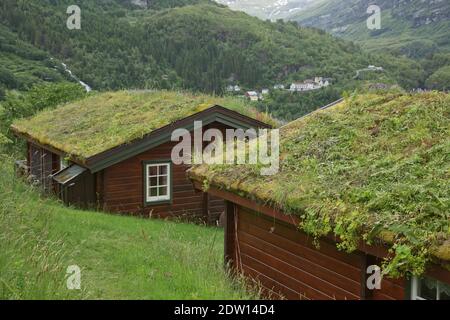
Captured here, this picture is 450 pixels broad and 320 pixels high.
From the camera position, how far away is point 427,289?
19.3 feet

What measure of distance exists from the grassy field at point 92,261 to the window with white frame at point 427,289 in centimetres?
195

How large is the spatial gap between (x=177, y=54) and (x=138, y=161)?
92.1m

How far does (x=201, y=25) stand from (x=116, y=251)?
124 meters

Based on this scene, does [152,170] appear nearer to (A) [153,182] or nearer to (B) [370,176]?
(A) [153,182]

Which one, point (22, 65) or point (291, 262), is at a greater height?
point (22, 65)

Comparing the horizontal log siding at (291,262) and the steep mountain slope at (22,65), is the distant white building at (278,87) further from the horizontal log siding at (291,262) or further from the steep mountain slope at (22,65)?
the horizontal log siding at (291,262)

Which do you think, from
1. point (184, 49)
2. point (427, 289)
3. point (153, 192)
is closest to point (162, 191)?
point (153, 192)

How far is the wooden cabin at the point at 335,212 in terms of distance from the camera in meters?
5.45

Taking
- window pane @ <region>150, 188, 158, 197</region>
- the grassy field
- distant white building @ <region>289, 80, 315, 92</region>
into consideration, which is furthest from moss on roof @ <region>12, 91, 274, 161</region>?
distant white building @ <region>289, 80, 315, 92</region>

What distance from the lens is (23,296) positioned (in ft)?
16.1

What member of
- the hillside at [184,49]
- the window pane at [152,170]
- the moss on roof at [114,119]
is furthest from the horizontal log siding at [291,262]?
the hillside at [184,49]

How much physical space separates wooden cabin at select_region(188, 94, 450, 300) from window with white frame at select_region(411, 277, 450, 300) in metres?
0.01

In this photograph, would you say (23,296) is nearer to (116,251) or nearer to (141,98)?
(116,251)
